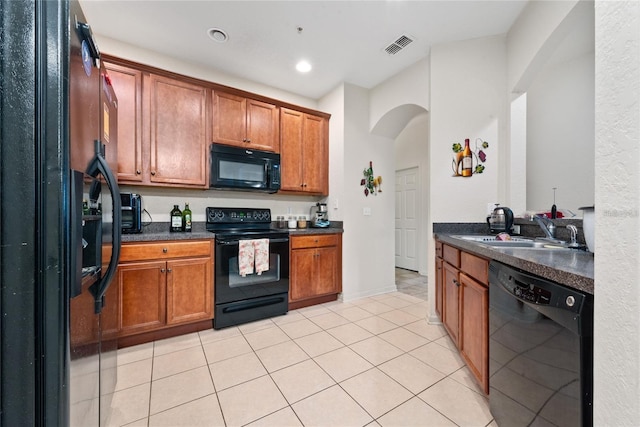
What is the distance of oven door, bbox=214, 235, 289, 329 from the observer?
2.34 m

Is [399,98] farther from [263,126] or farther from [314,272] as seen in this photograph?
[314,272]

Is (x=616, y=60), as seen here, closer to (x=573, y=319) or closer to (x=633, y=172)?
(x=633, y=172)

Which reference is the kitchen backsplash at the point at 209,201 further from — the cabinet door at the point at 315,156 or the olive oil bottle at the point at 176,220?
the cabinet door at the point at 315,156

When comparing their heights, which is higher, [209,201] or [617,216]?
[209,201]

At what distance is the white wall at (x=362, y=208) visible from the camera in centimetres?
320

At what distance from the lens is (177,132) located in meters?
2.49

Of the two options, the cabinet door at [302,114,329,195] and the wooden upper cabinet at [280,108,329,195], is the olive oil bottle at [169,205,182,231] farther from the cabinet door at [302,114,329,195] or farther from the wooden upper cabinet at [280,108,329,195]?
the cabinet door at [302,114,329,195]

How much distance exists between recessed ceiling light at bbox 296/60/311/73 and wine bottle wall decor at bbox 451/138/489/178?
5.84 feet

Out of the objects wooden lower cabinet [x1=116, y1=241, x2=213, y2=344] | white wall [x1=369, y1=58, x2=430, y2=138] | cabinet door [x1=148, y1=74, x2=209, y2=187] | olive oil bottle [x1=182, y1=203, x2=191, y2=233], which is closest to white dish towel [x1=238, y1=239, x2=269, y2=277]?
wooden lower cabinet [x1=116, y1=241, x2=213, y2=344]

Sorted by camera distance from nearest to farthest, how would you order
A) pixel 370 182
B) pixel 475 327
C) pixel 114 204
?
pixel 114 204 → pixel 475 327 → pixel 370 182

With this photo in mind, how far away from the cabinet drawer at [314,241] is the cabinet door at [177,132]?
3.72 ft

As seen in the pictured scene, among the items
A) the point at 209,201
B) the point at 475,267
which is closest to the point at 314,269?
the point at 209,201

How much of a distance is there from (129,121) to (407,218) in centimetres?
435

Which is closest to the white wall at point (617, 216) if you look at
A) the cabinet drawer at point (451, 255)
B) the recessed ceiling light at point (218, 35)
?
the cabinet drawer at point (451, 255)
